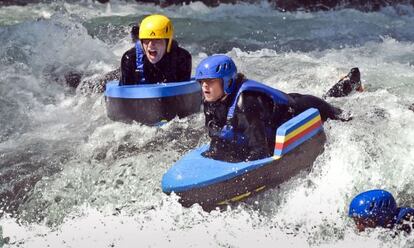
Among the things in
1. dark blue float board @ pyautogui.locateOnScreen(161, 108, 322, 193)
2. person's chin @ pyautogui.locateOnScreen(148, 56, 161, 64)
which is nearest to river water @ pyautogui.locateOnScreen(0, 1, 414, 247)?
dark blue float board @ pyautogui.locateOnScreen(161, 108, 322, 193)

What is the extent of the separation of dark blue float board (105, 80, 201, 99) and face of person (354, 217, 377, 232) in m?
2.58

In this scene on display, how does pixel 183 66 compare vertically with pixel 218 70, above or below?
below

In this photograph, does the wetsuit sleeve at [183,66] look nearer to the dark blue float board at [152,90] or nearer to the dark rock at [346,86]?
the dark blue float board at [152,90]

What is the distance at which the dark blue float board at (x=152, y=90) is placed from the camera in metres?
6.07

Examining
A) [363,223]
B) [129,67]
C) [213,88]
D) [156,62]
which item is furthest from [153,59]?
[363,223]

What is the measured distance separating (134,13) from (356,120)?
8.84 m

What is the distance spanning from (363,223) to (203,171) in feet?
3.92

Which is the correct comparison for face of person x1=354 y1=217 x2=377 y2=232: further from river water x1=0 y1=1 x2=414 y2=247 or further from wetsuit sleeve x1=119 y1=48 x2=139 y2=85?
wetsuit sleeve x1=119 y1=48 x2=139 y2=85

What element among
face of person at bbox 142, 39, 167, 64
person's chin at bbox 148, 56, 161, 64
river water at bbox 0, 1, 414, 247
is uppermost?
face of person at bbox 142, 39, 167, 64

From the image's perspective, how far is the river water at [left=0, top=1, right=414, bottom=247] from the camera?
14.4 ft

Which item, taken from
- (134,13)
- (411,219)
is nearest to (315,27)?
(134,13)

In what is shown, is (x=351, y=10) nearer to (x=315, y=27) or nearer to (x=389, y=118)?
(x=315, y=27)

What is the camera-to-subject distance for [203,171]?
181 inches

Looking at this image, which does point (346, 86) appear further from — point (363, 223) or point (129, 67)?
point (363, 223)
